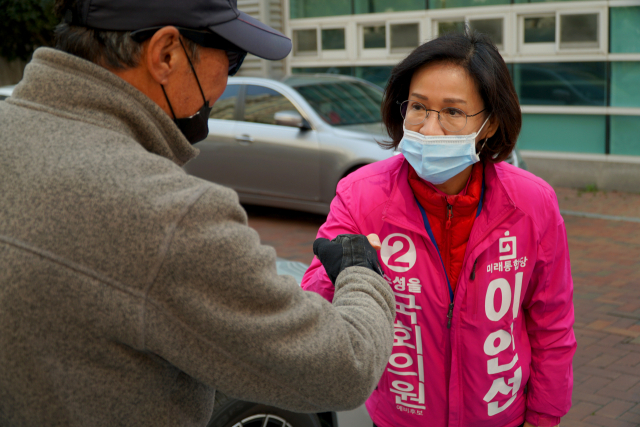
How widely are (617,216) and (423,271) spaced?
7230 millimetres

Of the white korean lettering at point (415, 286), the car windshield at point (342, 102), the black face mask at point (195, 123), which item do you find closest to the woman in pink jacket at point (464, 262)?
the white korean lettering at point (415, 286)

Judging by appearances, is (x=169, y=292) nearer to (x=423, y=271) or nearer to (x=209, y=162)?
(x=423, y=271)

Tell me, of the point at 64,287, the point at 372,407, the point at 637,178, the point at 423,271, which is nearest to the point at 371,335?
the point at 64,287

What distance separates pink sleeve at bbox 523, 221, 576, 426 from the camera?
2.15m

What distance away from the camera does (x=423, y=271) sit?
2.09m

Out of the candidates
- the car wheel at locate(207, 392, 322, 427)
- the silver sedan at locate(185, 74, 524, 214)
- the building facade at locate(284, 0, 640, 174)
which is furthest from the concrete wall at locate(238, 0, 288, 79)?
the car wheel at locate(207, 392, 322, 427)

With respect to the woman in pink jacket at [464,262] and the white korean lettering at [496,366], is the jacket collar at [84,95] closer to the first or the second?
the woman in pink jacket at [464,262]

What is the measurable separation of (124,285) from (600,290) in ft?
18.1

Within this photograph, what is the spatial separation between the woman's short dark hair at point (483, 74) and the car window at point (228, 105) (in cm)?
641

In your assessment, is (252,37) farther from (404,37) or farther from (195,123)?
(404,37)

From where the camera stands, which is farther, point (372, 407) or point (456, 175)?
point (456, 175)

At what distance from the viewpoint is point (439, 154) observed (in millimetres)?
2275

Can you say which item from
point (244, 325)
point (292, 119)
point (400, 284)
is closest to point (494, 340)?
point (400, 284)

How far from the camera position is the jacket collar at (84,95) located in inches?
49.0
